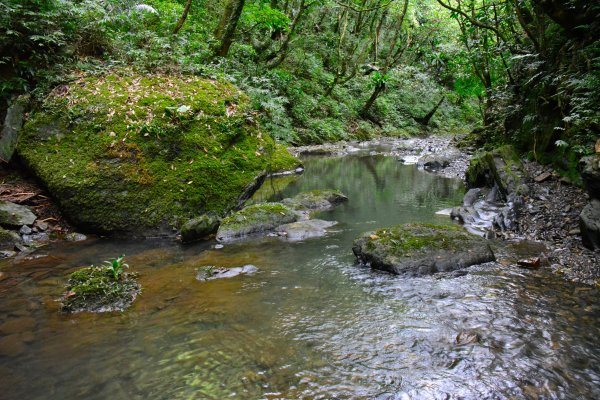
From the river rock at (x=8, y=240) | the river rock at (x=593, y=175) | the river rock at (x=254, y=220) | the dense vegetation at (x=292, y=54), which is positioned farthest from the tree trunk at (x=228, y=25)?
the river rock at (x=593, y=175)

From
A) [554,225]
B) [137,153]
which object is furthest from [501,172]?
[137,153]

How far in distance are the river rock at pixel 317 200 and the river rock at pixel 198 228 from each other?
2.48 meters

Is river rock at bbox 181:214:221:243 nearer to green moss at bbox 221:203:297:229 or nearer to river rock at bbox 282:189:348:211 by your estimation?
green moss at bbox 221:203:297:229

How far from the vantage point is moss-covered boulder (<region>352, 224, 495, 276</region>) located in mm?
5629

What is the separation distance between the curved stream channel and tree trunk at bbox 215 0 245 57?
9.40m

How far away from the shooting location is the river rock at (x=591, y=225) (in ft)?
18.2

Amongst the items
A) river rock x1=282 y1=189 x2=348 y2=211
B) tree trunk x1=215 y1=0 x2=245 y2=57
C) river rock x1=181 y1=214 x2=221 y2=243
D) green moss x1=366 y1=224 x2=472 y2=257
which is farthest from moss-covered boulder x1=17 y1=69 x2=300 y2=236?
tree trunk x1=215 y1=0 x2=245 y2=57

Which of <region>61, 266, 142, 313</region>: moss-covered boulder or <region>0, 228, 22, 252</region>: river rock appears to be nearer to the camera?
<region>61, 266, 142, 313</region>: moss-covered boulder

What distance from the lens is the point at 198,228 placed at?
290 inches

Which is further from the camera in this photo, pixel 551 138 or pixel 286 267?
pixel 551 138

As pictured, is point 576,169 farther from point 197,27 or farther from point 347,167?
point 197,27

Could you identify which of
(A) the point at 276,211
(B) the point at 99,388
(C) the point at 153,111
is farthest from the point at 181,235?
(B) the point at 99,388

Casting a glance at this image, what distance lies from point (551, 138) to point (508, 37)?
5.47 m

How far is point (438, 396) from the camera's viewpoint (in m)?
3.19
